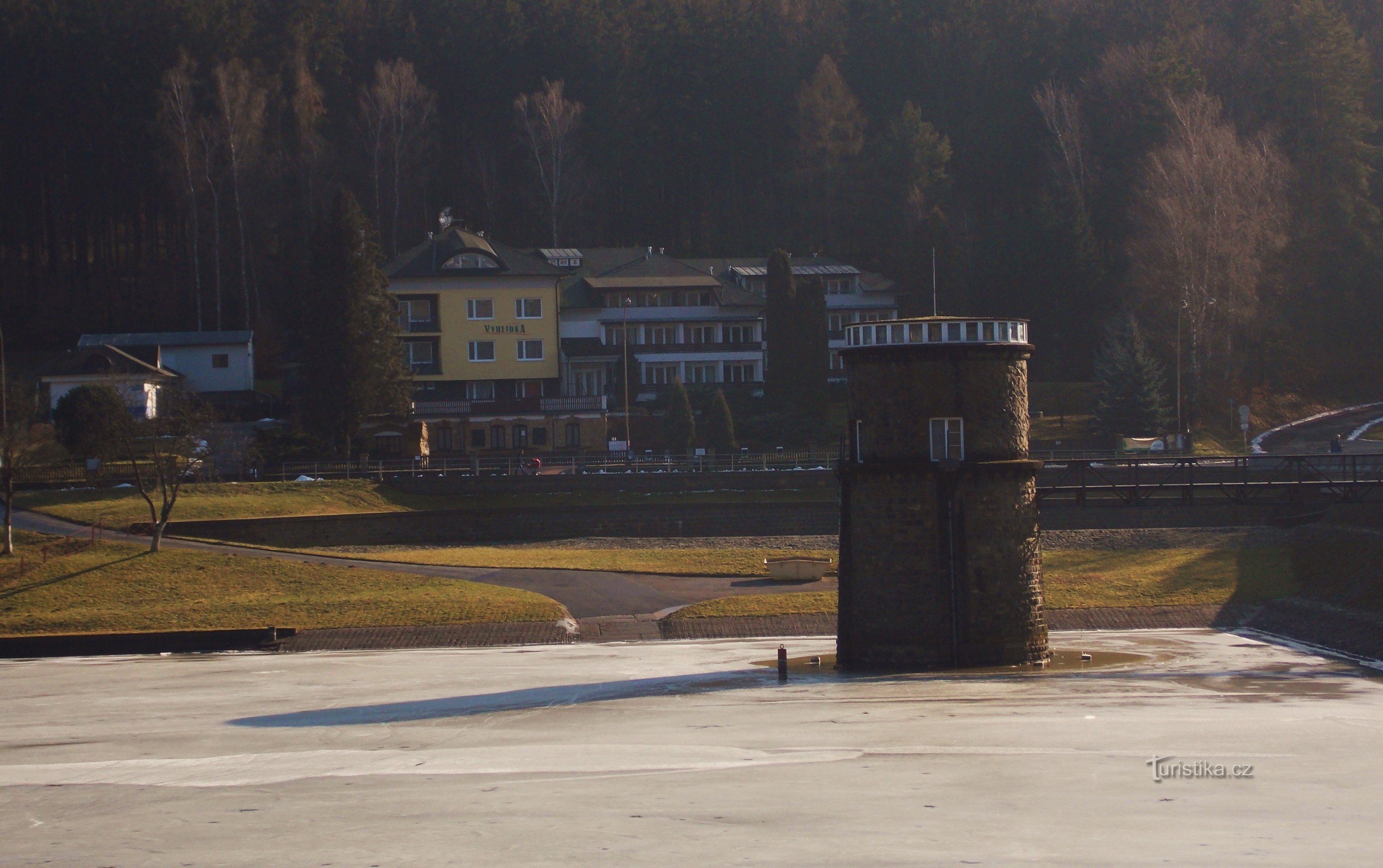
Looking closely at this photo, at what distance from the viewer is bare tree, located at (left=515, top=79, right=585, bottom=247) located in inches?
3910

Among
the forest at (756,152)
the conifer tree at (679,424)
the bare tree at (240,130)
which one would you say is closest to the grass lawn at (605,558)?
the conifer tree at (679,424)

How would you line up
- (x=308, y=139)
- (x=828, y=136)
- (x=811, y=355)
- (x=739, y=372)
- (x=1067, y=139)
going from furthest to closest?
(x=828, y=136) < (x=308, y=139) < (x=1067, y=139) < (x=739, y=372) < (x=811, y=355)

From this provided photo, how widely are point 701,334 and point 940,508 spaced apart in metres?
59.5

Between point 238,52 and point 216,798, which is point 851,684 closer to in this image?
point 216,798

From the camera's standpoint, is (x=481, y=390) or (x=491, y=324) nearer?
(x=491, y=324)

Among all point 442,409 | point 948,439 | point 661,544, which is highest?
point 442,409

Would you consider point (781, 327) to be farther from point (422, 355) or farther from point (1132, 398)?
point (422, 355)

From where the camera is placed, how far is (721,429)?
70.1m

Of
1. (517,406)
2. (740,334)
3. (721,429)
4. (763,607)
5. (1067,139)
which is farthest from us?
(1067,139)

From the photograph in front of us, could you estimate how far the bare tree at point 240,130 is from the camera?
8588 cm

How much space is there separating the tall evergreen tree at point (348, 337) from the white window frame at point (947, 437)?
42.3 metres

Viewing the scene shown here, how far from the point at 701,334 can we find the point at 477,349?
50.8ft

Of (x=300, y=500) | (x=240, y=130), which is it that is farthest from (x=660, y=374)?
(x=300, y=500)

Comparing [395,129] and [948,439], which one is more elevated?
[395,129]
